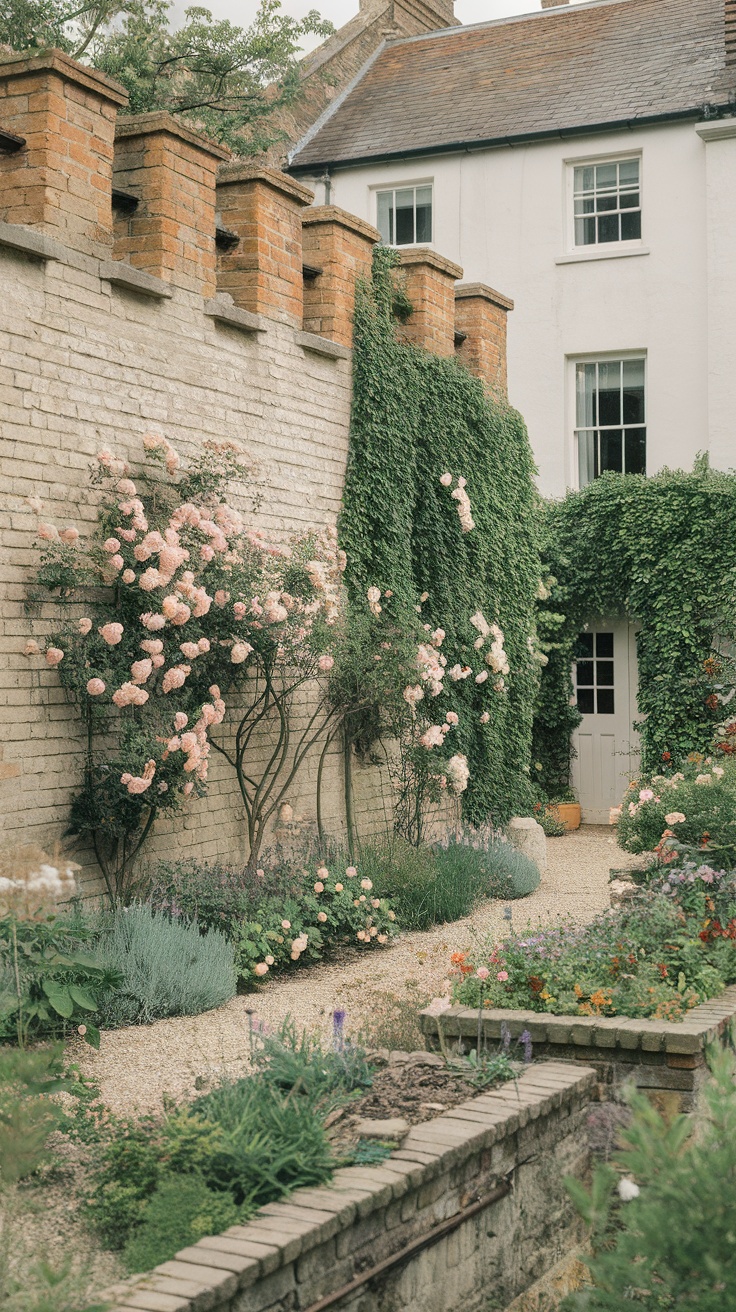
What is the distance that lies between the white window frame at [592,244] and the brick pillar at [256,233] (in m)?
8.45

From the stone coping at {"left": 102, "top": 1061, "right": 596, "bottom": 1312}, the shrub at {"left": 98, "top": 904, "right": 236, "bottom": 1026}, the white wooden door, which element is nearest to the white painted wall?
the white wooden door

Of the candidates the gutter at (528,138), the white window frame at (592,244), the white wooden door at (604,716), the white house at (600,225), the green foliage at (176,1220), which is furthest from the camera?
the white window frame at (592,244)

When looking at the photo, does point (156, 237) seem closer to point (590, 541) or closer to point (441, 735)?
point (441, 735)

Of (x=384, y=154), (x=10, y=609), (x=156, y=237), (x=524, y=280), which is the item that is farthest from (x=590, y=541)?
(x=10, y=609)

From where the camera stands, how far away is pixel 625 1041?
4539 millimetres

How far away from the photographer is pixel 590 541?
50.0ft

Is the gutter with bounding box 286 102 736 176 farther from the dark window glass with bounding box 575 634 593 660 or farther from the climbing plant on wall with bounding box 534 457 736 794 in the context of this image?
the dark window glass with bounding box 575 634 593 660

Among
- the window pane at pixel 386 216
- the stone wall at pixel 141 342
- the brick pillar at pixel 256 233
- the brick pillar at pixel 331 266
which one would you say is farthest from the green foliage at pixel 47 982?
the window pane at pixel 386 216

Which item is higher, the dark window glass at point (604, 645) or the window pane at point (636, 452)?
the window pane at point (636, 452)

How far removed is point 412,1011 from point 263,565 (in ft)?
9.84

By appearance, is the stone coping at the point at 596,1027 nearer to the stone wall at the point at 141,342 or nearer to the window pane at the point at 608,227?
the stone wall at the point at 141,342

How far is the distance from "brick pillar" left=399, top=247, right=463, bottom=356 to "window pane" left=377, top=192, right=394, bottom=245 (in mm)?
7560

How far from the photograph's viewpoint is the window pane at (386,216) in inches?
698

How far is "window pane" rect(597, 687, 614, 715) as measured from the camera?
1605cm
